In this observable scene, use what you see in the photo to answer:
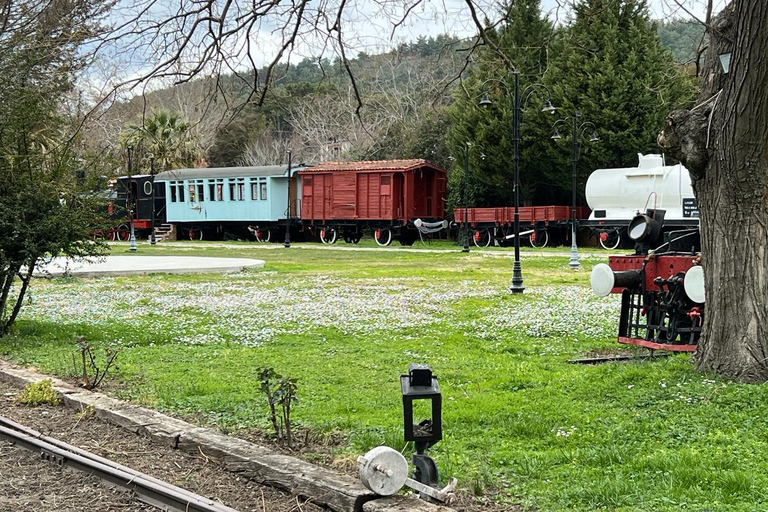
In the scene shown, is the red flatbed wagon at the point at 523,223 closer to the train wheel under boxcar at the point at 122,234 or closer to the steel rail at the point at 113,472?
the train wheel under boxcar at the point at 122,234

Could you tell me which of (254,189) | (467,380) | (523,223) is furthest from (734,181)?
(254,189)

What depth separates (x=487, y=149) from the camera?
1417 inches

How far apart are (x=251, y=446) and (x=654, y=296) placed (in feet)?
14.8

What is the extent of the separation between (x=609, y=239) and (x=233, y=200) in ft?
64.9

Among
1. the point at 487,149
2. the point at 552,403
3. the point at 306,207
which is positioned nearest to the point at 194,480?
the point at 552,403

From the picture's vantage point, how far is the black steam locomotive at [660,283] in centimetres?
745

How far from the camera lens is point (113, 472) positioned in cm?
486

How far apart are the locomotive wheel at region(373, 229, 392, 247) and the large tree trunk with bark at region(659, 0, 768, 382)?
101 feet

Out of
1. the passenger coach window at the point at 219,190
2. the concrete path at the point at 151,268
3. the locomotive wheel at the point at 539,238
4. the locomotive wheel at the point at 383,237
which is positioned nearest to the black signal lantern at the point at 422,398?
the concrete path at the point at 151,268

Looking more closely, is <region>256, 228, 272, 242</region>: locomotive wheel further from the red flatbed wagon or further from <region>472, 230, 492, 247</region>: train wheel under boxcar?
<region>472, 230, 492, 247</region>: train wheel under boxcar

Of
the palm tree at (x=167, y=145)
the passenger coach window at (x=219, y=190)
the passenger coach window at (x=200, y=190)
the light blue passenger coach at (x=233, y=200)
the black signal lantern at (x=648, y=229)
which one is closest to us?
the black signal lantern at (x=648, y=229)

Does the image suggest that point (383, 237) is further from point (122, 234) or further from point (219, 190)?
point (122, 234)

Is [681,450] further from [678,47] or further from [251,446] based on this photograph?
[678,47]

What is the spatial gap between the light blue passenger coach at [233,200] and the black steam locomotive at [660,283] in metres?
31.1
